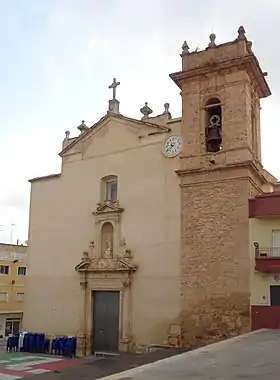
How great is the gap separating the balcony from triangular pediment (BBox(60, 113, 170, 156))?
5.61 m

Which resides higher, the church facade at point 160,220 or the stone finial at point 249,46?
the stone finial at point 249,46

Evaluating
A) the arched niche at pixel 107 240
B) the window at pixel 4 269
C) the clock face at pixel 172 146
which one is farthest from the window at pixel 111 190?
the window at pixel 4 269

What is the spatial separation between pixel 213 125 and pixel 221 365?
10.5 m

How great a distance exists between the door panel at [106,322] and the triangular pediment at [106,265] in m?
0.91

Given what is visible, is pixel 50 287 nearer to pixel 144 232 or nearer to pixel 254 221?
pixel 144 232

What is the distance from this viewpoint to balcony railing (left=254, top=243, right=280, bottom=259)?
575 inches

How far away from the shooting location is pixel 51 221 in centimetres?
2062

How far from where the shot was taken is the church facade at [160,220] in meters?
15.7

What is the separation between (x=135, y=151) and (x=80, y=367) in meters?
8.01

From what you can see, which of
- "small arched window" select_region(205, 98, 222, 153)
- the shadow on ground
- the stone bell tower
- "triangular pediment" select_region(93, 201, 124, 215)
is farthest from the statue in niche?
"small arched window" select_region(205, 98, 222, 153)

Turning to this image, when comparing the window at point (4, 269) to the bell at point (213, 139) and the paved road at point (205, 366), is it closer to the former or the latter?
the paved road at point (205, 366)

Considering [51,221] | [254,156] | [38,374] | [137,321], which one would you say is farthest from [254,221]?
[51,221]

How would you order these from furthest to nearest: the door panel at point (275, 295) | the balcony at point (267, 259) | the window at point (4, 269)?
1. the window at point (4, 269)
2. the door panel at point (275, 295)
3. the balcony at point (267, 259)

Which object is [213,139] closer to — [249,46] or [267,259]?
[249,46]
